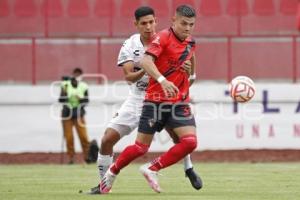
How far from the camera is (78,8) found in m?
28.8

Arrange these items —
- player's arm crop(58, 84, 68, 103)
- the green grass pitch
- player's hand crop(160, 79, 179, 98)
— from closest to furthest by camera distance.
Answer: player's hand crop(160, 79, 179, 98), the green grass pitch, player's arm crop(58, 84, 68, 103)

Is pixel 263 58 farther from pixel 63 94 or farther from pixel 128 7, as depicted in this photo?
pixel 63 94

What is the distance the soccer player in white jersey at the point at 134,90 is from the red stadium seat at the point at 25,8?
16114 mm

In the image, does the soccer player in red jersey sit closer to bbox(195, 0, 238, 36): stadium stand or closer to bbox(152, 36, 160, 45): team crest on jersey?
bbox(152, 36, 160, 45): team crest on jersey

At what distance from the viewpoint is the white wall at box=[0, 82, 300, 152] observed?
88.0 feet

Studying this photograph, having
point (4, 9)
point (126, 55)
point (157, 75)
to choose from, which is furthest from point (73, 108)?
point (157, 75)

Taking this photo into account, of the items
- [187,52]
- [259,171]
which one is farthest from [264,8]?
[187,52]

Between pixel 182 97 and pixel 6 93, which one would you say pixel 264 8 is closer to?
pixel 6 93

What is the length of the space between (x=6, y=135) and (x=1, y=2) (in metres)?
4.28

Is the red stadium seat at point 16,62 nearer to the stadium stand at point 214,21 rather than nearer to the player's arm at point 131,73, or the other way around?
the stadium stand at point 214,21

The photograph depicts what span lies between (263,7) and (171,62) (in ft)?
54.5

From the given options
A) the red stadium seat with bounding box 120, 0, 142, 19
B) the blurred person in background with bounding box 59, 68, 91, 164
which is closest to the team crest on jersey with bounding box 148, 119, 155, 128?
the blurred person in background with bounding box 59, 68, 91, 164

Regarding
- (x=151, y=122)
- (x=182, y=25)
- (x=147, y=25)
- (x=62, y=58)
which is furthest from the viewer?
(x=62, y=58)

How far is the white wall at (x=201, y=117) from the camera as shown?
1056 inches
